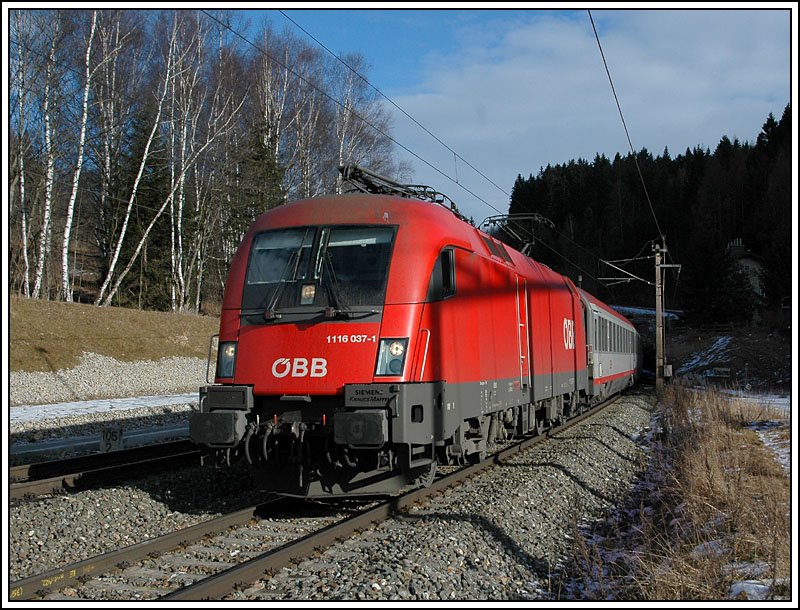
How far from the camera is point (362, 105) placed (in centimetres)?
3606

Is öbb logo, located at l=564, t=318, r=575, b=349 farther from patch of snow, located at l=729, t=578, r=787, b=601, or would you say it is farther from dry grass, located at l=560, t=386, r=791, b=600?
patch of snow, located at l=729, t=578, r=787, b=601

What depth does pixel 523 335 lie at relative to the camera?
11.3 metres

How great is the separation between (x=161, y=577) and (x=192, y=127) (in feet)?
90.7

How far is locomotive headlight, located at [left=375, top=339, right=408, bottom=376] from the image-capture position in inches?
284

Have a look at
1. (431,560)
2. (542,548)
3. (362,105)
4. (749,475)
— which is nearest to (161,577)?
(431,560)

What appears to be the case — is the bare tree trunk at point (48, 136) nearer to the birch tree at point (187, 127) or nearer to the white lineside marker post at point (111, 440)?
the birch tree at point (187, 127)

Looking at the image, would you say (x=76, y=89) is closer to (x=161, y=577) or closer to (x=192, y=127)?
(x=192, y=127)

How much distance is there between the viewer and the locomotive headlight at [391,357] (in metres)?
7.21

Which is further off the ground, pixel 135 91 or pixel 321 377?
pixel 135 91

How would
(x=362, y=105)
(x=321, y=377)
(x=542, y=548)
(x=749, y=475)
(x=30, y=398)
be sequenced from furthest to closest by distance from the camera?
(x=362, y=105)
(x=30, y=398)
(x=749, y=475)
(x=321, y=377)
(x=542, y=548)

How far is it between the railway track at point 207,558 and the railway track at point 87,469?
9.26 feet

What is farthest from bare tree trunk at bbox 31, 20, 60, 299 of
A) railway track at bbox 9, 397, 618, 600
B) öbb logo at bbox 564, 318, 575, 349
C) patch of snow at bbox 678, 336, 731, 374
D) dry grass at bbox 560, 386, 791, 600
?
patch of snow at bbox 678, 336, 731, 374

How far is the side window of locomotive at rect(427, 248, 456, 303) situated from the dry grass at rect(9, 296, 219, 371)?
17.8 metres

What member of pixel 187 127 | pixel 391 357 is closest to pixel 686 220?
pixel 187 127
